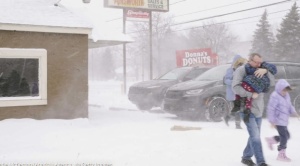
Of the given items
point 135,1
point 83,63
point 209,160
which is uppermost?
point 135,1

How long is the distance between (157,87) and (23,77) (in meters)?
5.35

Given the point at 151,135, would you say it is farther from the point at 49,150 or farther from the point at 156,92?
the point at 156,92

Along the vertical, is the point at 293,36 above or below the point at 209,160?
above

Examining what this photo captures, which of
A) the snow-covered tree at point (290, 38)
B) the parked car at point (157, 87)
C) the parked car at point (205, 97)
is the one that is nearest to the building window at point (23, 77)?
the parked car at point (205, 97)

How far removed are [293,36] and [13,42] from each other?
37093 millimetres

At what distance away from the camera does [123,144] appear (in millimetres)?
7207

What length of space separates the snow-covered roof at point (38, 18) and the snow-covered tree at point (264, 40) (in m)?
37.4

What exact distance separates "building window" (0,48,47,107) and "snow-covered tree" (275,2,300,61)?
3567cm

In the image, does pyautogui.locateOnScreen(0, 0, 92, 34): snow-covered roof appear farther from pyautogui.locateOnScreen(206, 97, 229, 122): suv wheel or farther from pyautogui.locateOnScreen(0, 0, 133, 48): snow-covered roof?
pyautogui.locateOnScreen(206, 97, 229, 122): suv wheel

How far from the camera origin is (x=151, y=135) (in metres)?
8.08

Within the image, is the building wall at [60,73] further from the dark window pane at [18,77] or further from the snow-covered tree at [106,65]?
the snow-covered tree at [106,65]

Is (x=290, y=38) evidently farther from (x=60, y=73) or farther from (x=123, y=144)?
(x=123, y=144)

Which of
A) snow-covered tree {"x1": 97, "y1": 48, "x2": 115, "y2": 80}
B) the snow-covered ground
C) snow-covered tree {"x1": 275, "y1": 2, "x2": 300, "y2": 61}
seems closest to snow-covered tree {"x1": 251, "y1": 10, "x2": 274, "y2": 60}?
snow-covered tree {"x1": 275, "y1": 2, "x2": 300, "y2": 61}

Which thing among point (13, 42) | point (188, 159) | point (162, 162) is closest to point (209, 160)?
point (188, 159)
